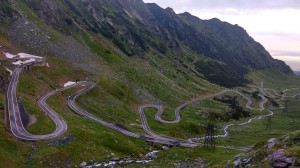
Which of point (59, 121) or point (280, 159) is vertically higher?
point (280, 159)

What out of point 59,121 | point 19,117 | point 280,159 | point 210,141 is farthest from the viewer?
point 210,141

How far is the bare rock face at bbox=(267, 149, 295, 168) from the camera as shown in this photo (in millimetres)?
47062

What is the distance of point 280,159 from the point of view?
48.2 m

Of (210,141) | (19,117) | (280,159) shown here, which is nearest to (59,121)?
(19,117)

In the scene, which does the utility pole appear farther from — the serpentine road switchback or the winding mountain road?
the winding mountain road

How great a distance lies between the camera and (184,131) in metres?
160

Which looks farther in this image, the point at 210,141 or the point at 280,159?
the point at 210,141

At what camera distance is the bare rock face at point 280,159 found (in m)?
47.1

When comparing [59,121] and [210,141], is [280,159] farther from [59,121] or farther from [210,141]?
[210,141]

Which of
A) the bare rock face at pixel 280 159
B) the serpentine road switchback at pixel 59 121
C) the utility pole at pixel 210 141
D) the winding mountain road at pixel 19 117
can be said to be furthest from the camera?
the utility pole at pixel 210 141

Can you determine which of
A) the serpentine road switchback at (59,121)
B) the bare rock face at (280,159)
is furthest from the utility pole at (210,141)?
the bare rock face at (280,159)

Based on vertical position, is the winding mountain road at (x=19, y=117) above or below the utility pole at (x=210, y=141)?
above

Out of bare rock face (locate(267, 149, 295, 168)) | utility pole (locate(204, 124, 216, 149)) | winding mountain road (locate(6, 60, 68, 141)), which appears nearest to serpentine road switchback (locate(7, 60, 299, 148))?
winding mountain road (locate(6, 60, 68, 141))

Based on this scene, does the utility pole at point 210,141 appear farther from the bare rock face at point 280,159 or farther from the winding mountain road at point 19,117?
the bare rock face at point 280,159
